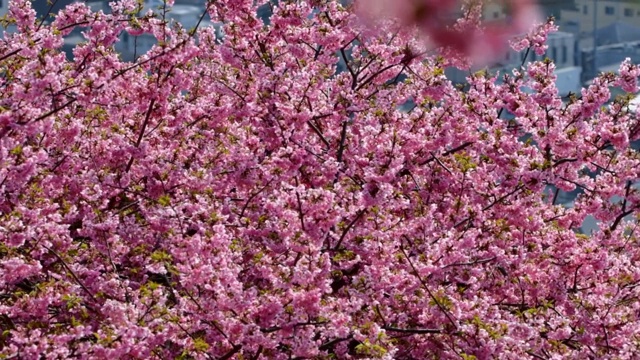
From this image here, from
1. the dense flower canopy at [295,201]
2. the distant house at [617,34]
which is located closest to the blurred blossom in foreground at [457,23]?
the dense flower canopy at [295,201]

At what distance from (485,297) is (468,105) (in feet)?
7.13

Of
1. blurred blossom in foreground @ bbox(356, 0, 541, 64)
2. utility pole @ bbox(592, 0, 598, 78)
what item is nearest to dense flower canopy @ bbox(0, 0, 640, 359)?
blurred blossom in foreground @ bbox(356, 0, 541, 64)

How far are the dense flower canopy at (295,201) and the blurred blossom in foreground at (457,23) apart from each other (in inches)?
145

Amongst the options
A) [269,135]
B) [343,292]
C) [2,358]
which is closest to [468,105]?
[269,135]

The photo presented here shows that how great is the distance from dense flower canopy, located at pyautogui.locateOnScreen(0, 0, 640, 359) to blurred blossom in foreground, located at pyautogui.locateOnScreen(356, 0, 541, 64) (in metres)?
3.69

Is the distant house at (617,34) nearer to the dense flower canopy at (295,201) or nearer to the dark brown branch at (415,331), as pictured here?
the dense flower canopy at (295,201)

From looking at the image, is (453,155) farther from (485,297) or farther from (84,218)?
(84,218)

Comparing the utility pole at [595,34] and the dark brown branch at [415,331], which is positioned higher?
the utility pole at [595,34]

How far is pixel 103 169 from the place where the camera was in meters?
8.18

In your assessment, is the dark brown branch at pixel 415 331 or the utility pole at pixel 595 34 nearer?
the dark brown branch at pixel 415 331

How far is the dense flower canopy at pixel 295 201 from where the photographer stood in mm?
6574

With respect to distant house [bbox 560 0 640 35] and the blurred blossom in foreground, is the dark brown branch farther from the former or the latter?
distant house [bbox 560 0 640 35]

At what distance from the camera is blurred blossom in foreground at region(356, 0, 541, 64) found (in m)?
2.50

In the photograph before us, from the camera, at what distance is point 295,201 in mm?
7160
